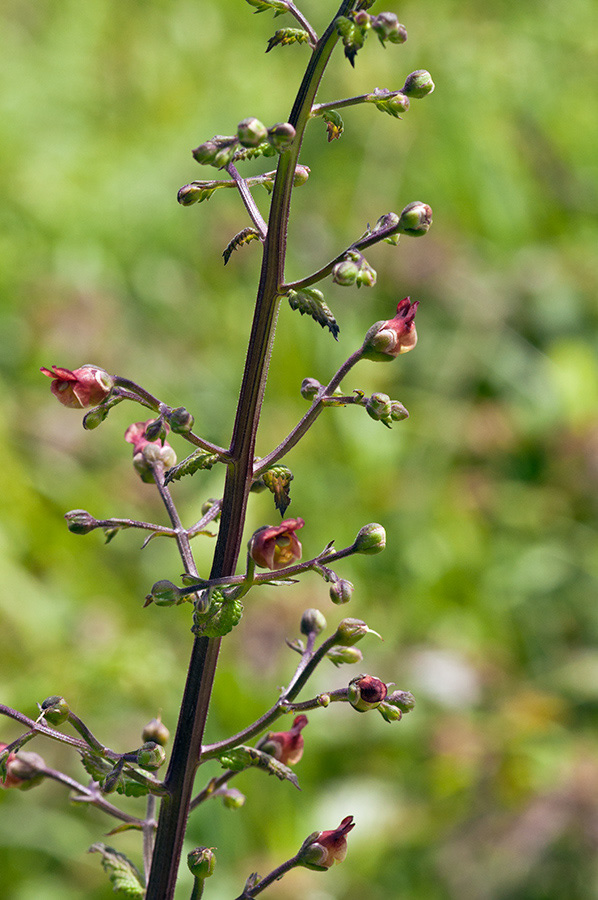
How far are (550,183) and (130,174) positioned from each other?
268 centimetres

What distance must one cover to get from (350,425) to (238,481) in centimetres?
359

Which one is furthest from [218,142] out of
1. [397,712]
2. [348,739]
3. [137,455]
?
A: [348,739]

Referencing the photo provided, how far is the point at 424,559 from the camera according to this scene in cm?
446

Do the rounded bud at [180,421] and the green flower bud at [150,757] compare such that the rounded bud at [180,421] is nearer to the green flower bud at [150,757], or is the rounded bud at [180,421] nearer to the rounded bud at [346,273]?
the rounded bud at [346,273]

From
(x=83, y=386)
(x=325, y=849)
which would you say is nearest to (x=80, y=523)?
(x=83, y=386)

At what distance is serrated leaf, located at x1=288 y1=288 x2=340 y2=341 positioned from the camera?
1.25 meters

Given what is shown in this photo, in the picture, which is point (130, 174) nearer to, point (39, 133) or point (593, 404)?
point (39, 133)

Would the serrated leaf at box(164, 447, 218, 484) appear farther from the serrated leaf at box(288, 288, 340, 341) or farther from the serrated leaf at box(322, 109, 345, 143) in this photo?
the serrated leaf at box(322, 109, 345, 143)

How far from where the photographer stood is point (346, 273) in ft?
3.96

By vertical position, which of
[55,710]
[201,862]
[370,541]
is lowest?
[201,862]

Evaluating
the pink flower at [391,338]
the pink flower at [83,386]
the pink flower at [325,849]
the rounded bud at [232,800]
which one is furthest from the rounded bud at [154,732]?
the pink flower at [391,338]

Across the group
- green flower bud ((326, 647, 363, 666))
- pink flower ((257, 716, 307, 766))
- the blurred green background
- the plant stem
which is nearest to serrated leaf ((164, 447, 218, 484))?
the plant stem

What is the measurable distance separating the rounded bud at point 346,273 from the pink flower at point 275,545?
33 centimetres

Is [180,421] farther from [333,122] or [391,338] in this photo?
[333,122]
